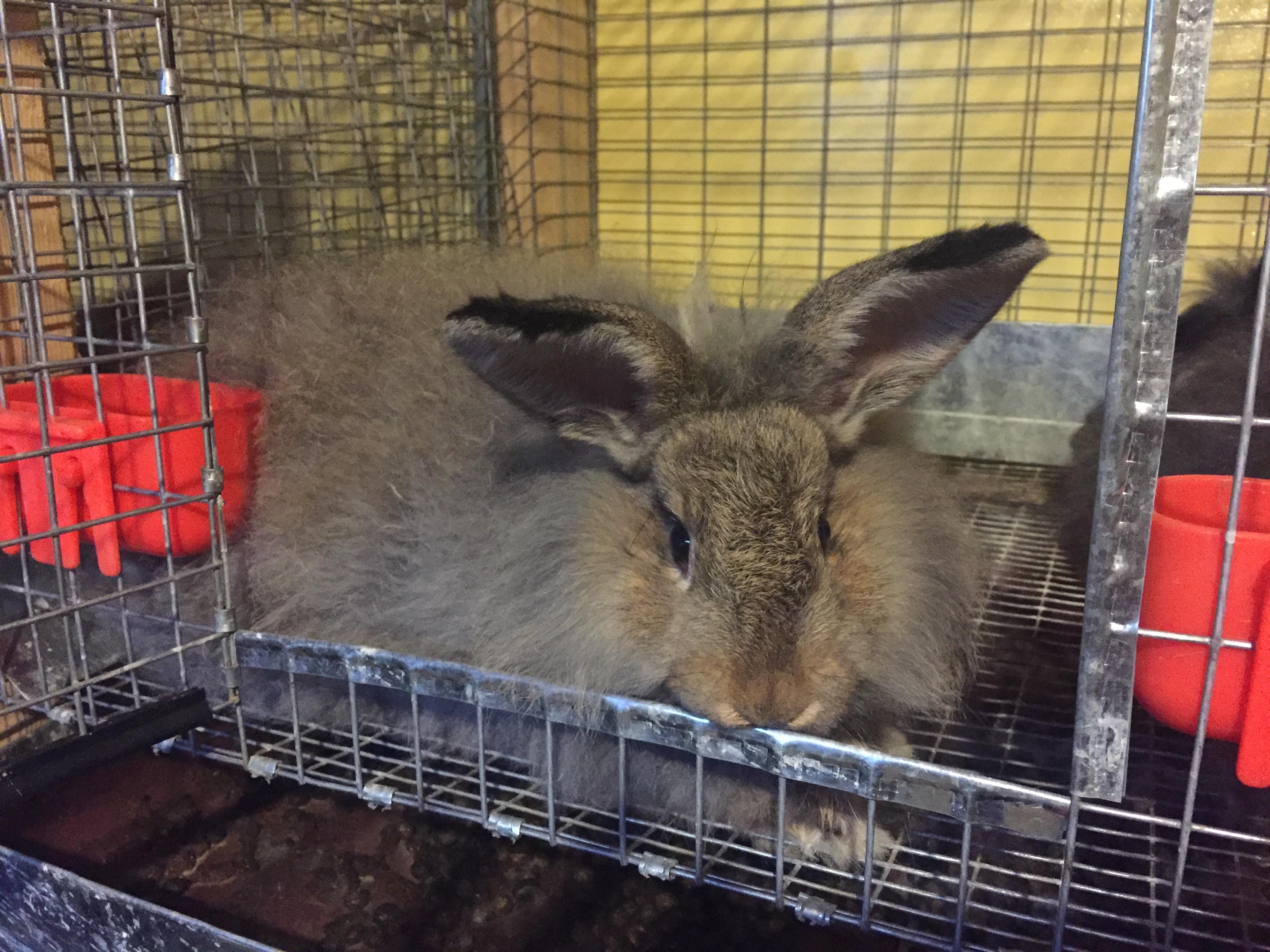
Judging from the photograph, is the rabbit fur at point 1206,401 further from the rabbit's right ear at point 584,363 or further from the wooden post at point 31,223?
the wooden post at point 31,223

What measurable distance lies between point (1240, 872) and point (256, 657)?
1.55m

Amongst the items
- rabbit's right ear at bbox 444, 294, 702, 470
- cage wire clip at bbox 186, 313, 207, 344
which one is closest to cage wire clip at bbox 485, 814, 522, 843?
rabbit's right ear at bbox 444, 294, 702, 470

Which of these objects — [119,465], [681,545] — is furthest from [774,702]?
[119,465]

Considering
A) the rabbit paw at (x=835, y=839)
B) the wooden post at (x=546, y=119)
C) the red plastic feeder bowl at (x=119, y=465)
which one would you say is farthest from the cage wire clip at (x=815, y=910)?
the wooden post at (x=546, y=119)

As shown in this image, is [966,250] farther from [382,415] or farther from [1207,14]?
[382,415]

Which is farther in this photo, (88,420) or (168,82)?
(88,420)

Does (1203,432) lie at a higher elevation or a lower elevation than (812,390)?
lower

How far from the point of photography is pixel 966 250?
4.01ft

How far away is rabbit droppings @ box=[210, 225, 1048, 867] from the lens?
1.26 metres

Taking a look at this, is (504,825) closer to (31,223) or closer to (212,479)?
(212,479)

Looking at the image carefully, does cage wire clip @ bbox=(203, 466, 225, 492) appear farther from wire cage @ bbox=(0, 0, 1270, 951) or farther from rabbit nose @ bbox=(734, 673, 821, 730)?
rabbit nose @ bbox=(734, 673, 821, 730)

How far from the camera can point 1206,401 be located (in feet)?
6.23

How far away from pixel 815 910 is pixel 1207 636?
0.60 metres

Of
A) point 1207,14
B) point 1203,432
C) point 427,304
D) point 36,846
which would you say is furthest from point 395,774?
point 1203,432
